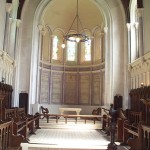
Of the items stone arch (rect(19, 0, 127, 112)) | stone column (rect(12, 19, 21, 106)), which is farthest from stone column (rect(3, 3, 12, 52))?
stone arch (rect(19, 0, 127, 112))

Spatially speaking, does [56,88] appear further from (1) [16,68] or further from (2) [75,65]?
(1) [16,68]

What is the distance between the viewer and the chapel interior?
13.8m

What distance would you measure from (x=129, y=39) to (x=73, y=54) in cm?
668

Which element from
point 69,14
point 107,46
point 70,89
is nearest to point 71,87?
point 70,89

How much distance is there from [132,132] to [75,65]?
14.6 meters

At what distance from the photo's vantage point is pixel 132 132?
27.7ft

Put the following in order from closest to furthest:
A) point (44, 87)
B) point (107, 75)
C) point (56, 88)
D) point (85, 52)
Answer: point (107, 75), point (44, 87), point (56, 88), point (85, 52)

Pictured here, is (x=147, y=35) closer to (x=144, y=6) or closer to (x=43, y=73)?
(x=144, y=6)

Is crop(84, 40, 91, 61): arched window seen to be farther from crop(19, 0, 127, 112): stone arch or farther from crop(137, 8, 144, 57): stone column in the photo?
crop(137, 8, 144, 57): stone column

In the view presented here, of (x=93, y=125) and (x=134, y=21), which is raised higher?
(x=134, y=21)

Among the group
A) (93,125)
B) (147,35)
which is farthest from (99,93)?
(147,35)

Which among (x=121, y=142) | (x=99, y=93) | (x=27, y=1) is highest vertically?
(x=27, y=1)

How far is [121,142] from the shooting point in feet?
34.1

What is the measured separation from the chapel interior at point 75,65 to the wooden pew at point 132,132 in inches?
1.2
